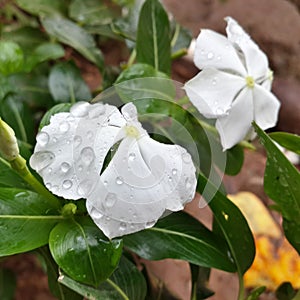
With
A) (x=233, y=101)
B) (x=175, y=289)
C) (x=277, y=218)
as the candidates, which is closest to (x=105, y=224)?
(x=233, y=101)

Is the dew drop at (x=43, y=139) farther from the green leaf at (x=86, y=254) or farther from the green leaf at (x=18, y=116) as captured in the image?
the green leaf at (x=18, y=116)

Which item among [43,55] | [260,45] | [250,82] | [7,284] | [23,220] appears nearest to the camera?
[23,220]

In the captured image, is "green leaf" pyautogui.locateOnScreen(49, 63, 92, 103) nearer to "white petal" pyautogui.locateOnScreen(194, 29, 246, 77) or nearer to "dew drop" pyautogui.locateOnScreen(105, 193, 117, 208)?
"white petal" pyautogui.locateOnScreen(194, 29, 246, 77)

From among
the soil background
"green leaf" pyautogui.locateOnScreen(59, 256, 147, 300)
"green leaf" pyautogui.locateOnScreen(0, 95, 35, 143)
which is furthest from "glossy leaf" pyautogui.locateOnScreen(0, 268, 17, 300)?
"green leaf" pyautogui.locateOnScreen(59, 256, 147, 300)

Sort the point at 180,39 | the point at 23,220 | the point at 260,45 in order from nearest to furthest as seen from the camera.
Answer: the point at 23,220, the point at 180,39, the point at 260,45

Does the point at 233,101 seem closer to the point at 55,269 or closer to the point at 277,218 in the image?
the point at 55,269

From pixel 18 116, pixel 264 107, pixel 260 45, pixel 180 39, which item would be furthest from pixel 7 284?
pixel 260 45

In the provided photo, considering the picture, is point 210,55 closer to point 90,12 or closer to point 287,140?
point 287,140
